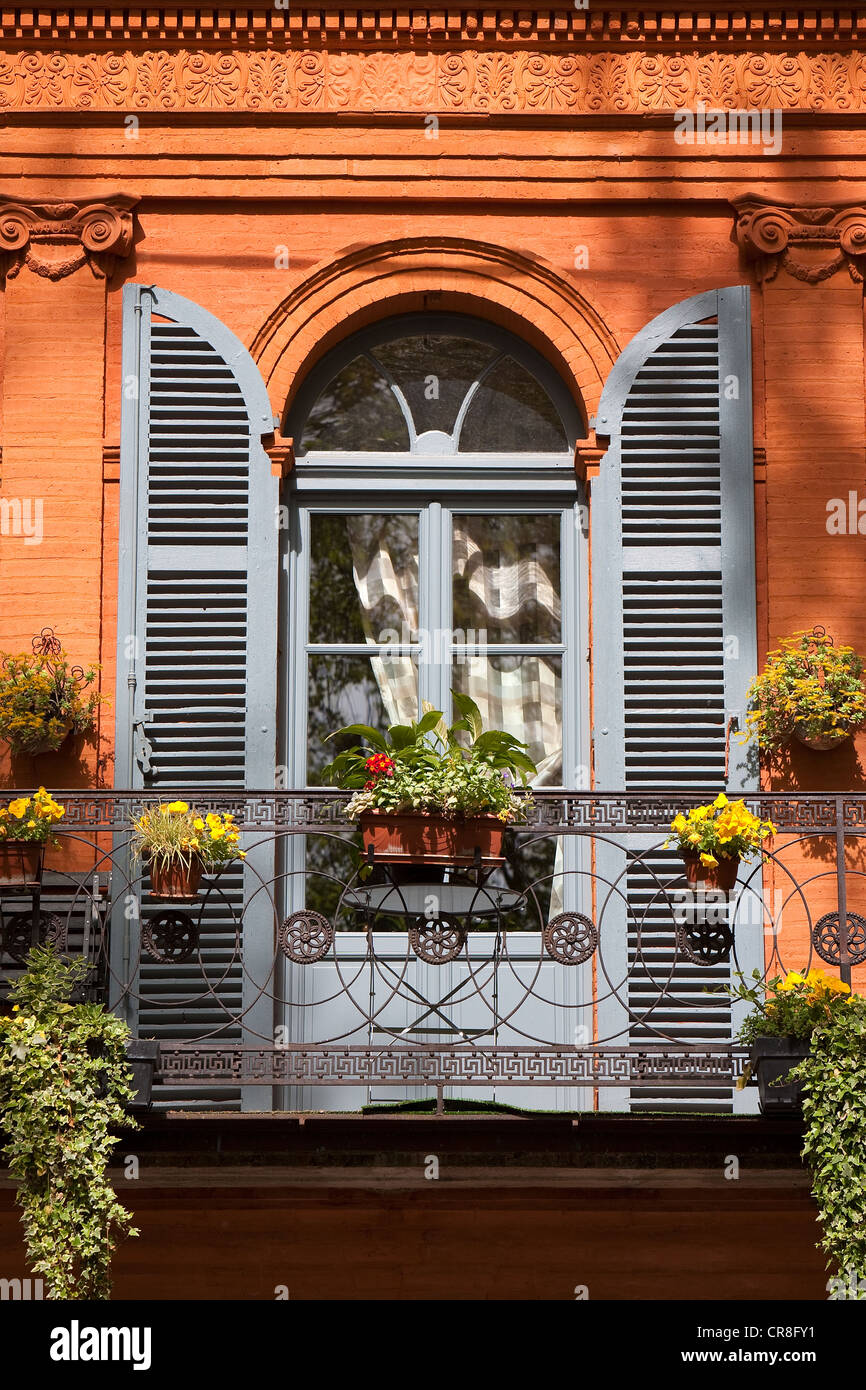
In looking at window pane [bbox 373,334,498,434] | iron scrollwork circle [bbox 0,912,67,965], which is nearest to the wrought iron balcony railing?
iron scrollwork circle [bbox 0,912,67,965]

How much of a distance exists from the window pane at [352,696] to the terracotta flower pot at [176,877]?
1.54 metres

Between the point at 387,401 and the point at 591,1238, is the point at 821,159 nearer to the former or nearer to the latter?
the point at 387,401

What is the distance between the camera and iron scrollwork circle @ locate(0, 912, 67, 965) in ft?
24.8

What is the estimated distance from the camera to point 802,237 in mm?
9062

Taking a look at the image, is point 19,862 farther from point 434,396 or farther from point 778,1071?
point 434,396

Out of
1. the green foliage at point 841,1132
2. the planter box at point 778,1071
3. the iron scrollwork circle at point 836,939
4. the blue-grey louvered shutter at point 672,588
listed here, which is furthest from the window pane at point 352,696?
the green foliage at point 841,1132

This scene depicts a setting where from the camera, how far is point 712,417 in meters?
8.93

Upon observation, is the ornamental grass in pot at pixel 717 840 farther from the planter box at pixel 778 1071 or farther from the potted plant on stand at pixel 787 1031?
the planter box at pixel 778 1071

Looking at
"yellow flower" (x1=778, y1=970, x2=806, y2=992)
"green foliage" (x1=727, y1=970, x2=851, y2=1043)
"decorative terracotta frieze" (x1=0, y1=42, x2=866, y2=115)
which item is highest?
"decorative terracotta frieze" (x1=0, y1=42, x2=866, y2=115)

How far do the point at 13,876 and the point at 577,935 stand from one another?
7.18ft

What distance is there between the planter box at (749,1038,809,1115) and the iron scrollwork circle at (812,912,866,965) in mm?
388

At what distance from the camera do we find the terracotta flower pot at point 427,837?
727 cm

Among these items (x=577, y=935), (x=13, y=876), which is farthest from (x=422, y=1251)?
(x=13, y=876)

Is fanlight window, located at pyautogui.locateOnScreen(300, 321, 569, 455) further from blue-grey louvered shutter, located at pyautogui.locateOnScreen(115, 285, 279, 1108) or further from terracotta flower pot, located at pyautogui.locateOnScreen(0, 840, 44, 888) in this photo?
terracotta flower pot, located at pyautogui.locateOnScreen(0, 840, 44, 888)
